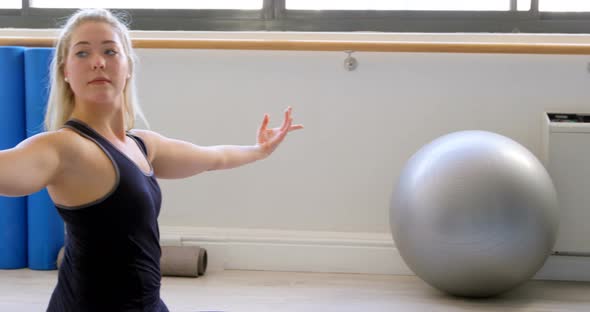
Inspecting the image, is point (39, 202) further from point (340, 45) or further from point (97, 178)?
point (97, 178)

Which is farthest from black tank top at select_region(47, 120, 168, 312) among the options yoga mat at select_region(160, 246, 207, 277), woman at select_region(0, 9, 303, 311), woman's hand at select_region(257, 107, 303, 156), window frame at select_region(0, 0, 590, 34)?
window frame at select_region(0, 0, 590, 34)

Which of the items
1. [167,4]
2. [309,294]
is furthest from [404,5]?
[309,294]

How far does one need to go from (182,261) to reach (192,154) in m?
1.29

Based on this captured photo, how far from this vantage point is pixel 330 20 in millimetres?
3426

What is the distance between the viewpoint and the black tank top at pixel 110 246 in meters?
1.54

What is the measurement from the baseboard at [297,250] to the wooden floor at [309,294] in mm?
51

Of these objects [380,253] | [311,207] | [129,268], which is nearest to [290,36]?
[311,207]

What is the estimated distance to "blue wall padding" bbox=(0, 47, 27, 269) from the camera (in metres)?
3.14

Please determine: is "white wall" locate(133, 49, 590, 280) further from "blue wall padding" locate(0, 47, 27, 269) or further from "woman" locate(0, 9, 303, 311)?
"woman" locate(0, 9, 303, 311)

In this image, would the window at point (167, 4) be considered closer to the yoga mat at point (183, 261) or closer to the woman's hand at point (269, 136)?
the yoga mat at point (183, 261)

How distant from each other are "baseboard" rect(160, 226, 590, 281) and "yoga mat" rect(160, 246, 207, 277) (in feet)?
0.46

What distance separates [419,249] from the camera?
2.74 meters

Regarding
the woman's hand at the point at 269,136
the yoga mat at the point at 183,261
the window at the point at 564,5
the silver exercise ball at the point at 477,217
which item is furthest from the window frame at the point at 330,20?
the woman's hand at the point at 269,136

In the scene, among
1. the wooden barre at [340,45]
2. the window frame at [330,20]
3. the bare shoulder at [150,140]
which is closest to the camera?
the bare shoulder at [150,140]
